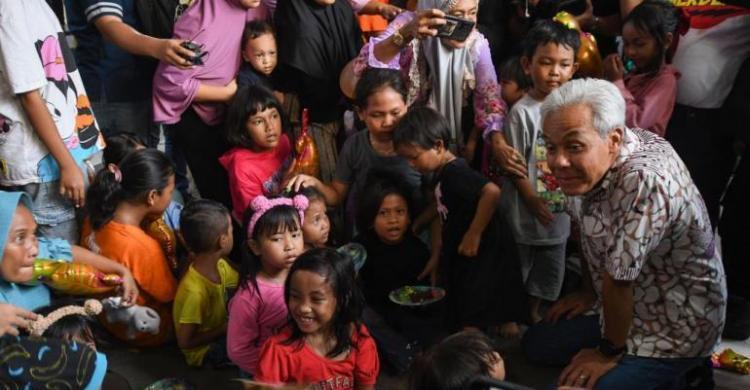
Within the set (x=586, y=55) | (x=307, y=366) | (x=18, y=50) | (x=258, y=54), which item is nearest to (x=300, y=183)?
(x=258, y=54)

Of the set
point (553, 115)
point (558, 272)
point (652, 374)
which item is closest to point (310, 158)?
point (558, 272)

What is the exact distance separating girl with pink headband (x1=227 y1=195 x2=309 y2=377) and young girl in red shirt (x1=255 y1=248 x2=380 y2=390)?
225 millimetres

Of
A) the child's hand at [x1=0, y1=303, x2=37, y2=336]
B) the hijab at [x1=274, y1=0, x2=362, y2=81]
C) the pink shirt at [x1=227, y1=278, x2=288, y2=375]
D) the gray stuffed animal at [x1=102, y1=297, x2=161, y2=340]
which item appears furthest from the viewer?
the hijab at [x1=274, y1=0, x2=362, y2=81]

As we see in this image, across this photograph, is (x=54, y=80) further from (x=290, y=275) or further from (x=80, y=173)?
(x=290, y=275)

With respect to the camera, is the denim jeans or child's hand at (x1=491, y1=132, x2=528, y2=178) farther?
child's hand at (x1=491, y1=132, x2=528, y2=178)

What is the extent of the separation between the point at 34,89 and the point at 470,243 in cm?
165

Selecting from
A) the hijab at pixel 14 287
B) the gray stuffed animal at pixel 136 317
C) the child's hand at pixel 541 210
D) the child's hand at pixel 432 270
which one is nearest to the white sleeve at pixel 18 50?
the hijab at pixel 14 287

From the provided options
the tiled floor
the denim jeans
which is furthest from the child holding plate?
the denim jeans

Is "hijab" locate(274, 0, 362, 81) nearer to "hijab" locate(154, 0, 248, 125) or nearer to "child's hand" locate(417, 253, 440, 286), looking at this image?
"hijab" locate(154, 0, 248, 125)

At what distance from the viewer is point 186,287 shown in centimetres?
290

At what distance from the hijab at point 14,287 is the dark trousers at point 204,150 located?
1047 mm

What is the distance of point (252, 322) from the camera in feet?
8.54

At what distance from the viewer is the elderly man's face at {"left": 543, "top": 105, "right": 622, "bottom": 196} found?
79.4 inches

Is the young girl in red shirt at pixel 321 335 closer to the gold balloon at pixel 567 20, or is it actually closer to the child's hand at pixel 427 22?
the child's hand at pixel 427 22
